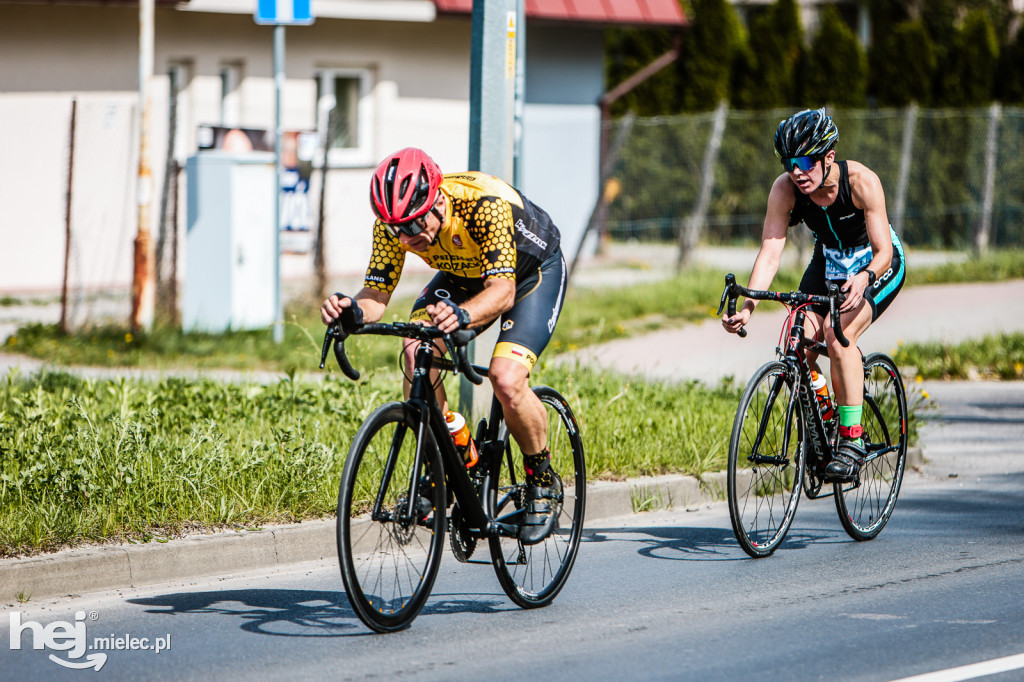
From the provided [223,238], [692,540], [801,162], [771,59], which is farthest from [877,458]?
[771,59]

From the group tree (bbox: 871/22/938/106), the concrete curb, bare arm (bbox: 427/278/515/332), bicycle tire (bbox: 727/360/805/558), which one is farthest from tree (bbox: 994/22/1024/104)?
bare arm (bbox: 427/278/515/332)

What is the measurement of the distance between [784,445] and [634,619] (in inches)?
54.5

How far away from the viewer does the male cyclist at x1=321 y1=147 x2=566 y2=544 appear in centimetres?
481

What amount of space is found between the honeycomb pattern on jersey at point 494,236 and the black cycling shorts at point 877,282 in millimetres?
2052

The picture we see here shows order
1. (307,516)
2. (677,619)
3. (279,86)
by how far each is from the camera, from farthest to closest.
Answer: (279,86) → (307,516) → (677,619)

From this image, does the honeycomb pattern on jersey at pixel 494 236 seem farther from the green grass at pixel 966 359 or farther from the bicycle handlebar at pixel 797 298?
the green grass at pixel 966 359

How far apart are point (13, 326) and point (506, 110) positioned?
7.60 metres

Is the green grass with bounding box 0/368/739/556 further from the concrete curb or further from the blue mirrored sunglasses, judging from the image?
the blue mirrored sunglasses

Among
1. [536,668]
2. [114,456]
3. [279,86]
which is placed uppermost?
[279,86]

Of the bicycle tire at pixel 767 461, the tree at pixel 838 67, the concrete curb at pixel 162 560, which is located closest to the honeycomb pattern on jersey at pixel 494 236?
the bicycle tire at pixel 767 461

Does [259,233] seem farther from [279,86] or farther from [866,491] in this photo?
[866,491]

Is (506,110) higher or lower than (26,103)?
lower

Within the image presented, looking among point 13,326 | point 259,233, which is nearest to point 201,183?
point 259,233

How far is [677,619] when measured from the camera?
5270mm
